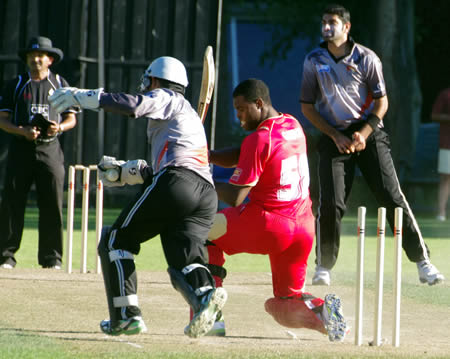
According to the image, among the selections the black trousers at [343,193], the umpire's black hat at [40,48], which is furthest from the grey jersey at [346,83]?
the umpire's black hat at [40,48]

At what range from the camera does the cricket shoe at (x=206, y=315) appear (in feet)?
22.0

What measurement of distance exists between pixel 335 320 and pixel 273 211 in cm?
83

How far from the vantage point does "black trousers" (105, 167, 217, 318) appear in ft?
23.4

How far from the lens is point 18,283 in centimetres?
979

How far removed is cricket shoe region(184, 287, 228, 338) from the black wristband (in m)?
3.38

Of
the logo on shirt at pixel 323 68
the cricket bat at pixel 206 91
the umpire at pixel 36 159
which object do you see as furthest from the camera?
the umpire at pixel 36 159

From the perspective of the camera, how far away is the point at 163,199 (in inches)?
281

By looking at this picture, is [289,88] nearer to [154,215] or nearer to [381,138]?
Result: [381,138]

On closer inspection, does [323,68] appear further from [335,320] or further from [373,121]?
[335,320]

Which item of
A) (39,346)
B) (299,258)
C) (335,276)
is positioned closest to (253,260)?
(335,276)

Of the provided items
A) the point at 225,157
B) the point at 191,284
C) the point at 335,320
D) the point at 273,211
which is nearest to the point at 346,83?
the point at 225,157

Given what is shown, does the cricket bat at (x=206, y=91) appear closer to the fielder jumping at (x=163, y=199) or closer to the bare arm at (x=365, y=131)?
the fielder jumping at (x=163, y=199)

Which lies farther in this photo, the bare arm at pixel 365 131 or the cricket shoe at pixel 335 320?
the bare arm at pixel 365 131

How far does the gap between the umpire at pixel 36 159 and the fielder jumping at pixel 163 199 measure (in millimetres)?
3530
